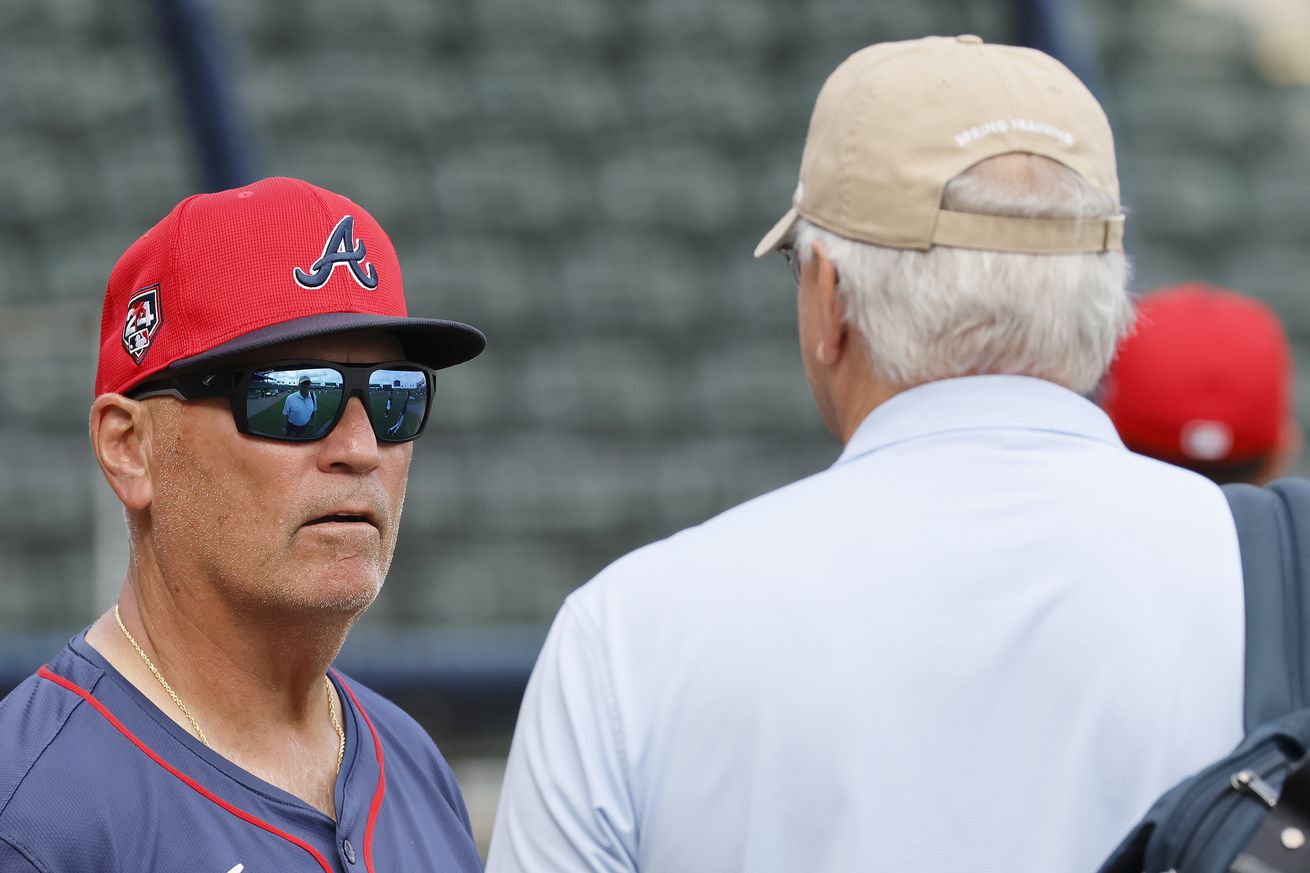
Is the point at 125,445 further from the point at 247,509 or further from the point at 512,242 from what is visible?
the point at 512,242

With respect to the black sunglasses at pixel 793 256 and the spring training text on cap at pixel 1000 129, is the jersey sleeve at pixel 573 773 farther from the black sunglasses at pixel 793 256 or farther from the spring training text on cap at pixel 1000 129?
the spring training text on cap at pixel 1000 129

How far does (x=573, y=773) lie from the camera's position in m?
1.18

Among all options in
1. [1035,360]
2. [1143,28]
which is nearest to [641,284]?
[1143,28]

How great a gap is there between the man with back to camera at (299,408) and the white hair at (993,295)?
1.74ft

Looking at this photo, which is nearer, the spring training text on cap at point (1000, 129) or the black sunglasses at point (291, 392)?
the spring training text on cap at point (1000, 129)

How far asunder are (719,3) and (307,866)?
15.2 ft

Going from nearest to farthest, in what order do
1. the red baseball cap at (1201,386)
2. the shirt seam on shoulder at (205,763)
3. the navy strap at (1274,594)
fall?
the navy strap at (1274,594)
the shirt seam on shoulder at (205,763)
the red baseball cap at (1201,386)

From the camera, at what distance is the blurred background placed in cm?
486

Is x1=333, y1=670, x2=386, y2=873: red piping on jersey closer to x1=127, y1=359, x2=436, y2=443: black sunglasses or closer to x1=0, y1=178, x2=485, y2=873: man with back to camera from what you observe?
x1=0, y1=178, x2=485, y2=873: man with back to camera

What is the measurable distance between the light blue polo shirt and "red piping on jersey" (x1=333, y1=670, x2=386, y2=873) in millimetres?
373

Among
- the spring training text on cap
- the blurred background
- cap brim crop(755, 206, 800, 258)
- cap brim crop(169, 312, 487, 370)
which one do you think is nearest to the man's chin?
cap brim crop(169, 312, 487, 370)

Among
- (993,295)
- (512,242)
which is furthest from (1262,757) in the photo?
(512,242)

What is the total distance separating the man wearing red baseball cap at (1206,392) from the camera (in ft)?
7.57

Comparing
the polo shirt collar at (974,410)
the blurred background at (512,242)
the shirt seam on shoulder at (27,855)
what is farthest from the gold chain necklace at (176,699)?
the blurred background at (512,242)
